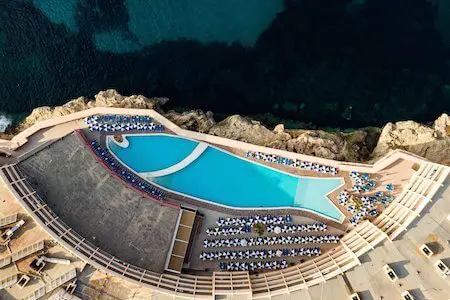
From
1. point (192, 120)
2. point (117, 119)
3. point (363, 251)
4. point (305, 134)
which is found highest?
point (305, 134)

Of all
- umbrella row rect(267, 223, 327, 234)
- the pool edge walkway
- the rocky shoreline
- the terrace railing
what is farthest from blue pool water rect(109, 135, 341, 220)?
the terrace railing

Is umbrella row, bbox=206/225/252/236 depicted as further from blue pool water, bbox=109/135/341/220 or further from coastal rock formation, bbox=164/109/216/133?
coastal rock formation, bbox=164/109/216/133

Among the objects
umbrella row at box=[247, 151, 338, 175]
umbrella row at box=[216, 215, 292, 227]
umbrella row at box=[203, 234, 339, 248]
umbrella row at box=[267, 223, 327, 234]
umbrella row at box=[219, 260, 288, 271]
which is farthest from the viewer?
umbrella row at box=[247, 151, 338, 175]

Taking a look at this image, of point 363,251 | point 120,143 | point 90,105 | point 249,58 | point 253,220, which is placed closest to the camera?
point 363,251

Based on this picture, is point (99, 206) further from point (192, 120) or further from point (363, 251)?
point (363, 251)

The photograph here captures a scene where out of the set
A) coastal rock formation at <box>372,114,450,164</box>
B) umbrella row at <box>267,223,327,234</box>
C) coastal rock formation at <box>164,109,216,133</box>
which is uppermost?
coastal rock formation at <box>372,114,450,164</box>

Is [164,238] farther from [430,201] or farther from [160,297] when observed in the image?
[430,201]

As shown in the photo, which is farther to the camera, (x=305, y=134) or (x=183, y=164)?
(x=305, y=134)

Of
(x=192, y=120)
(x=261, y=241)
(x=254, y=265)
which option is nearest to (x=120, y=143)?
(x=192, y=120)

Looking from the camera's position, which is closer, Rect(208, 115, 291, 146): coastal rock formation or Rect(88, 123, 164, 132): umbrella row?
Rect(88, 123, 164, 132): umbrella row
